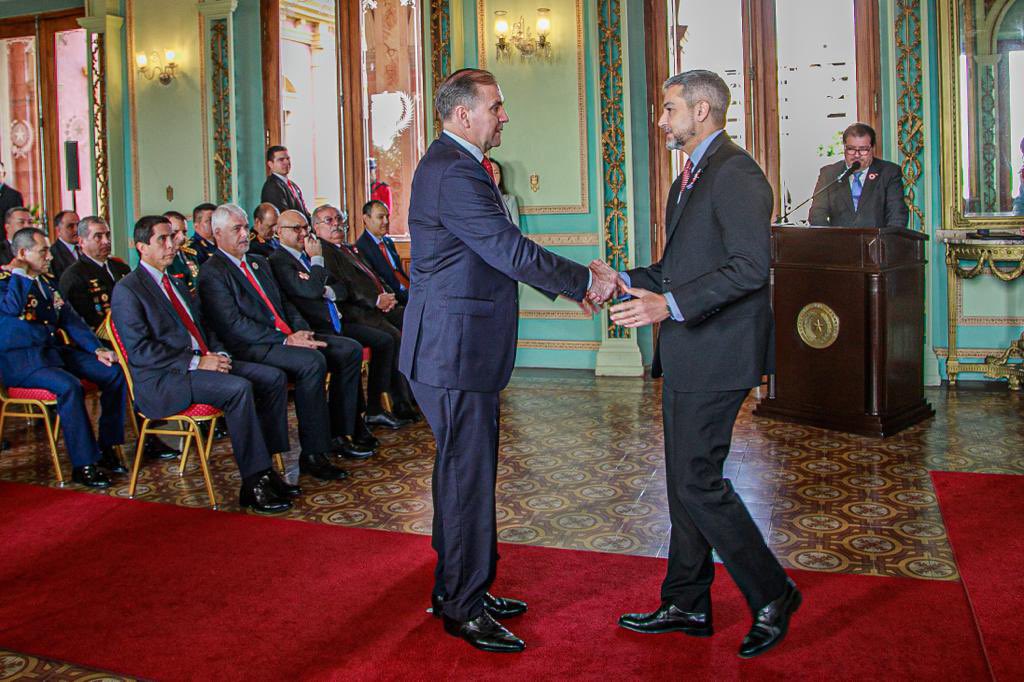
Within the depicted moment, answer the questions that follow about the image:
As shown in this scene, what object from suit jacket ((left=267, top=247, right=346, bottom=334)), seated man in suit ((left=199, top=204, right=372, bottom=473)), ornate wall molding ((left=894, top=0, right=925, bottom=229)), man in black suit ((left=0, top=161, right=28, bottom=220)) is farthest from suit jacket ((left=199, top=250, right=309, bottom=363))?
ornate wall molding ((left=894, top=0, right=925, bottom=229))

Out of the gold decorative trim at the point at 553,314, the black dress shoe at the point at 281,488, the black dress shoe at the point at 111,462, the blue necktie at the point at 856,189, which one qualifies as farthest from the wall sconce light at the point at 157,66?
the blue necktie at the point at 856,189

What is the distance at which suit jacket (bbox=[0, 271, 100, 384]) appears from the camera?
16.4ft

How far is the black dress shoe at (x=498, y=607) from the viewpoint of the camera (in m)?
3.11

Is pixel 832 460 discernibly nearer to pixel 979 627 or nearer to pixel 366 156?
pixel 979 627

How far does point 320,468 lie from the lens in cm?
495

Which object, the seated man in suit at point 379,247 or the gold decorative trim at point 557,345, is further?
the gold decorative trim at point 557,345

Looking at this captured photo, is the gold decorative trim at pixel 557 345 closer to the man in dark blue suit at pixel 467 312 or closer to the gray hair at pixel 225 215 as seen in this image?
the gray hair at pixel 225 215

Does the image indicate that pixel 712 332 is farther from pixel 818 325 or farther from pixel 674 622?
pixel 818 325

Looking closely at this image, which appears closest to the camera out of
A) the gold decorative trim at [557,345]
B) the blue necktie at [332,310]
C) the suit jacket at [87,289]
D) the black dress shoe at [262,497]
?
the black dress shoe at [262,497]

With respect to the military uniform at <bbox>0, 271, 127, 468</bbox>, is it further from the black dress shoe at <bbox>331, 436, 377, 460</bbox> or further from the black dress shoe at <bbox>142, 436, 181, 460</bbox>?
the black dress shoe at <bbox>331, 436, 377, 460</bbox>

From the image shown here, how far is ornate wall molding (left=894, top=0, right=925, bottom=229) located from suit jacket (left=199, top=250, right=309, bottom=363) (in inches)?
180

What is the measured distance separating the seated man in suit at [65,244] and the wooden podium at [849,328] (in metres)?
4.82

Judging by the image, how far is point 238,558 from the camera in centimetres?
377

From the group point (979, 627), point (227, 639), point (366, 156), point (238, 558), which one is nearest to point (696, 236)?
point (979, 627)
